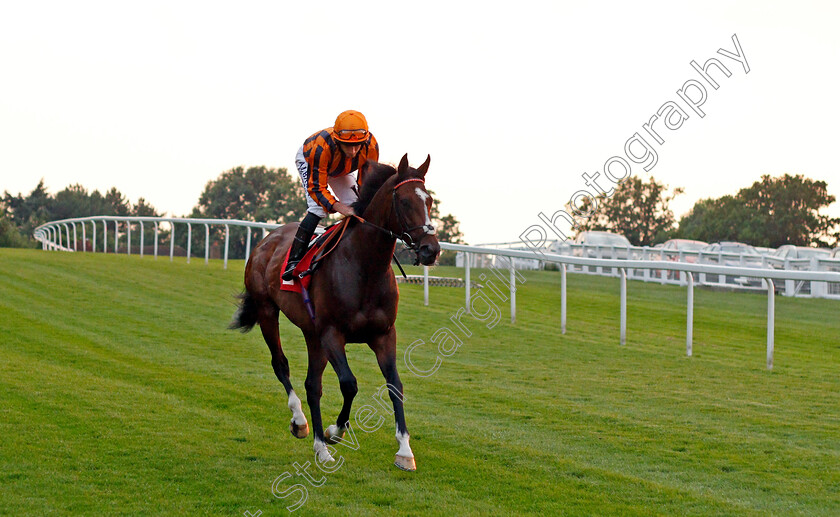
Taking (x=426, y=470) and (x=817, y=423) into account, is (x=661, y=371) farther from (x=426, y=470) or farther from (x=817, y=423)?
(x=426, y=470)

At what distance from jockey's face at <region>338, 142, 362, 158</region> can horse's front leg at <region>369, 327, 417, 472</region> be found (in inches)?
50.4

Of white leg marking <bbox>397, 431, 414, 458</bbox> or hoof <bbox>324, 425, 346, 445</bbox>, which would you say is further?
hoof <bbox>324, 425, 346, 445</bbox>

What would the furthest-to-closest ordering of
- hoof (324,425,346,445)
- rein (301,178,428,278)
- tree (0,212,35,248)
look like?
tree (0,212,35,248)
hoof (324,425,346,445)
rein (301,178,428,278)

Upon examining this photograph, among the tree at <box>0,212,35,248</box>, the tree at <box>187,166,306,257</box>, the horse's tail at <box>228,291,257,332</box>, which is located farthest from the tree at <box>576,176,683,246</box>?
the horse's tail at <box>228,291,257,332</box>

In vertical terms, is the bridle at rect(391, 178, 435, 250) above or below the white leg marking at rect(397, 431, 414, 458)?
above

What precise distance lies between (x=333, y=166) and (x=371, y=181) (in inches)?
17.8

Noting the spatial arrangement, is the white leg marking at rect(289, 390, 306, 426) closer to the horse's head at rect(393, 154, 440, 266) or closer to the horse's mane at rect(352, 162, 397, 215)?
the horse's mane at rect(352, 162, 397, 215)

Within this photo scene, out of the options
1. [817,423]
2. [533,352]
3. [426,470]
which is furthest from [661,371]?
[426,470]

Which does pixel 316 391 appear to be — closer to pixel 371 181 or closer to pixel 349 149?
pixel 371 181

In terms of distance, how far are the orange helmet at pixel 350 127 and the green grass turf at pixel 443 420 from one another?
211 centimetres

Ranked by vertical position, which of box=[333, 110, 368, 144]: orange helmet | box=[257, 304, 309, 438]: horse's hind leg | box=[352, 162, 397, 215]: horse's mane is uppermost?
box=[333, 110, 368, 144]: orange helmet

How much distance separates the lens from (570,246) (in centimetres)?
2600

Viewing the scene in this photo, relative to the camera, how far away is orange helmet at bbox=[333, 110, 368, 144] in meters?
5.54

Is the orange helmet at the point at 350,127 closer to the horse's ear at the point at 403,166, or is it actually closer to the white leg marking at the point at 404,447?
the horse's ear at the point at 403,166
